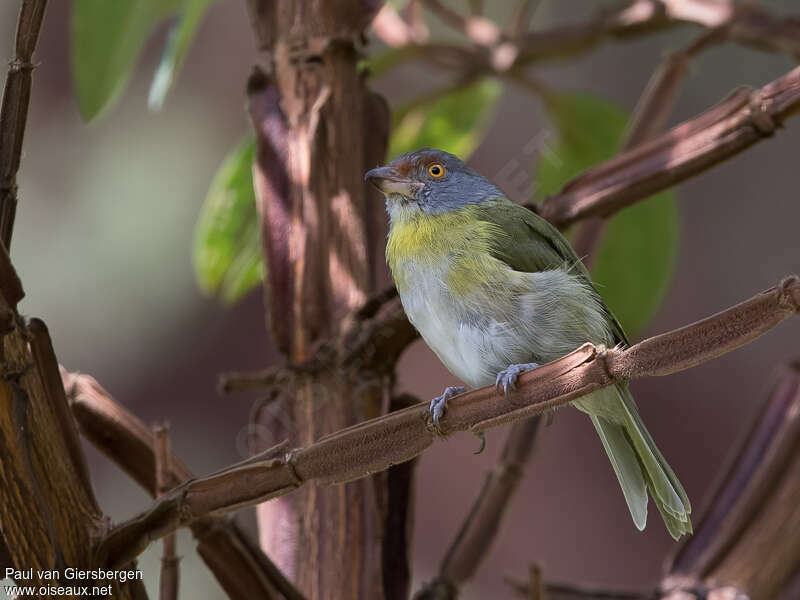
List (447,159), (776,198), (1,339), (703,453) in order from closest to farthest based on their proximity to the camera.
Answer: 1. (1,339)
2. (447,159)
3. (703,453)
4. (776,198)

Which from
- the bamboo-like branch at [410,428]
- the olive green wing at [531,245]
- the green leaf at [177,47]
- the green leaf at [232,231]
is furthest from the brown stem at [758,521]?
the green leaf at [177,47]

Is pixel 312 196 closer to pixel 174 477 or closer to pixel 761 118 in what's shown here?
pixel 174 477

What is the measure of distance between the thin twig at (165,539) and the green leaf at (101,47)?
719mm

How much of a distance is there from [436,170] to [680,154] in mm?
621

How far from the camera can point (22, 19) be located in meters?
1.27

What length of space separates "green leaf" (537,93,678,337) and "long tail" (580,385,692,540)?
65 centimetres

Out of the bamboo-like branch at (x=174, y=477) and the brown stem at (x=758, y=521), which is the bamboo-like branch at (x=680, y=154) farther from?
the bamboo-like branch at (x=174, y=477)

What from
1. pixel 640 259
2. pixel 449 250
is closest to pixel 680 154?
pixel 449 250

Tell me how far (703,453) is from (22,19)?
3053mm

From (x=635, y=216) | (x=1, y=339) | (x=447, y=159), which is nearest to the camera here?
(x=1, y=339)

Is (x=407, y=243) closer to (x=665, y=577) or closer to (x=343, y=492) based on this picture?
(x=343, y=492)

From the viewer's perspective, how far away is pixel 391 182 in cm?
202

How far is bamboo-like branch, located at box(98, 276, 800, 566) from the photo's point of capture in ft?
3.45

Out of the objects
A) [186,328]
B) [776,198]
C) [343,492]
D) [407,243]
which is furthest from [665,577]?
[776,198]
